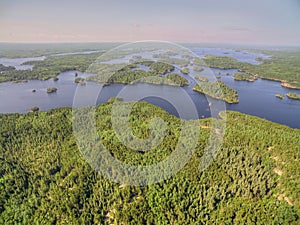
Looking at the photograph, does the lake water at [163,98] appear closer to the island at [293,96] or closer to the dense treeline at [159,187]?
the island at [293,96]

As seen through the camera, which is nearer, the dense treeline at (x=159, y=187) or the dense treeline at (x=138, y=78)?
the dense treeline at (x=159, y=187)

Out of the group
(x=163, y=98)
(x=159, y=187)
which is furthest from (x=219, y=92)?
(x=159, y=187)

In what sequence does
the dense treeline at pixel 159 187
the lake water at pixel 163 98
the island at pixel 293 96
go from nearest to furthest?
the dense treeline at pixel 159 187, the lake water at pixel 163 98, the island at pixel 293 96

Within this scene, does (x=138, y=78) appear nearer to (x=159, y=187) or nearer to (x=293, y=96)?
(x=293, y=96)

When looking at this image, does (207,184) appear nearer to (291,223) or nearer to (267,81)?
(291,223)

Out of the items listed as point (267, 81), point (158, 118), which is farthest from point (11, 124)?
point (267, 81)

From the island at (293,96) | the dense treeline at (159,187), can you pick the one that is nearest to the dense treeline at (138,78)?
the island at (293,96)
